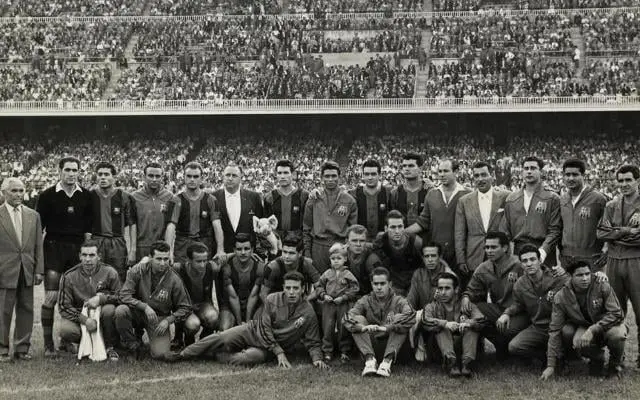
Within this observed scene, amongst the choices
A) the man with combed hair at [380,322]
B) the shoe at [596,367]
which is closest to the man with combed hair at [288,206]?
the man with combed hair at [380,322]

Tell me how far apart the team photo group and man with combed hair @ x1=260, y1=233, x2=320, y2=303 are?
0.02 m

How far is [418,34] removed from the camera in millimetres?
38188

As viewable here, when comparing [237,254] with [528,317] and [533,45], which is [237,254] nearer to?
[528,317]

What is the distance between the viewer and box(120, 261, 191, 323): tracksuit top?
31.0ft

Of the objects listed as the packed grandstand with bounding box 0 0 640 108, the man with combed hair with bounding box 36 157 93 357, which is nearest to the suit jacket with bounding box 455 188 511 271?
the man with combed hair with bounding box 36 157 93 357

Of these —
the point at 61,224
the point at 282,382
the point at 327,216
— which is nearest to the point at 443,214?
the point at 327,216

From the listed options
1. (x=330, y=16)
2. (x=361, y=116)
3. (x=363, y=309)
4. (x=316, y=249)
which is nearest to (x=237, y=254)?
(x=316, y=249)

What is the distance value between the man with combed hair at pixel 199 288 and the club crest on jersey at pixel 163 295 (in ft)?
1.25

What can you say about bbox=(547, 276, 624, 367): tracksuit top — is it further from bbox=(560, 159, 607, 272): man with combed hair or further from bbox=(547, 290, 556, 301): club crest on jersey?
bbox=(560, 159, 607, 272): man with combed hair

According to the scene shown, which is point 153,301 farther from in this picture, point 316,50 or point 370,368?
point 316,50

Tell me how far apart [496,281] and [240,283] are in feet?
9.71

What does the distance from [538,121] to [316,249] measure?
2584cm

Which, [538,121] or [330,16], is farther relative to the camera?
[330,16]

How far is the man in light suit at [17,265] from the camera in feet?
30.9
